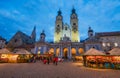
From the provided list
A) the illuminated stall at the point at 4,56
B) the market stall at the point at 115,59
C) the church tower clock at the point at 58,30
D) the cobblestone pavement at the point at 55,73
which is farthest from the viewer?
the church tower clock at the point at 58,30

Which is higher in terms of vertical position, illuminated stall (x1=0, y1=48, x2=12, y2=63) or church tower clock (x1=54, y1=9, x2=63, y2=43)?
church tower clock (x1=54, y1=9, x2=63, y2=43)

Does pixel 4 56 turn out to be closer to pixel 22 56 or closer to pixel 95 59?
pixel 22 56

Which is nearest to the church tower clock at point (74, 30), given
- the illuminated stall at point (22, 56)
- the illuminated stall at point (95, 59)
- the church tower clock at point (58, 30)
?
the church tower clock at point (58, 30)

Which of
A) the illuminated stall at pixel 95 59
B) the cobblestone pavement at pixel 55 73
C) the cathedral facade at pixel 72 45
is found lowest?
the cobblestone pavement at pixel 55 73

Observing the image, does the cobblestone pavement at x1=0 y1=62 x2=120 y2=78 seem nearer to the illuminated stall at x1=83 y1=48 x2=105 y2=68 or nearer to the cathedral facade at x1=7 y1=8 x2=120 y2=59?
the illuminated stall at x1=83 y1=48 x2=105 y2=68

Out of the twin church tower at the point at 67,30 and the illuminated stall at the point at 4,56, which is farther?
the twin church tower at the point at 67,30

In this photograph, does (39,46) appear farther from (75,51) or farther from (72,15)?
(72,15)

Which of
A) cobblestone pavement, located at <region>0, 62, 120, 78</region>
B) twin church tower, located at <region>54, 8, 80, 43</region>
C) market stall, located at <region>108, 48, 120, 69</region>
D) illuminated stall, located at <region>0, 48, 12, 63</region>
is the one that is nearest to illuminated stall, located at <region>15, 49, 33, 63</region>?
illuminated stall, located at <region>0, 48, 12, 63</region>

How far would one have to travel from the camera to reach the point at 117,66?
13.7 metres

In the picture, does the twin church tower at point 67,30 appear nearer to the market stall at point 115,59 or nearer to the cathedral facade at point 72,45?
the cathedral facade at point 72,45

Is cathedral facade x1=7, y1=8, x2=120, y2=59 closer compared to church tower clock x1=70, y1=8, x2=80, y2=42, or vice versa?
cathedral facade x1=7, y1=8, x2=120, y2=59

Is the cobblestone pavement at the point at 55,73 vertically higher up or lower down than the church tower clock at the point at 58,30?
lower down

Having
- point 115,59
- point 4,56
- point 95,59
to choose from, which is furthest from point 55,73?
point 4,56

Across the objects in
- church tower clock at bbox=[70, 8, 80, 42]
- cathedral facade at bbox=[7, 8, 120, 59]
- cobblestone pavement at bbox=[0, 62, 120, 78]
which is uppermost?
church tower clock at bbox=[70, 8, 80, 42]
